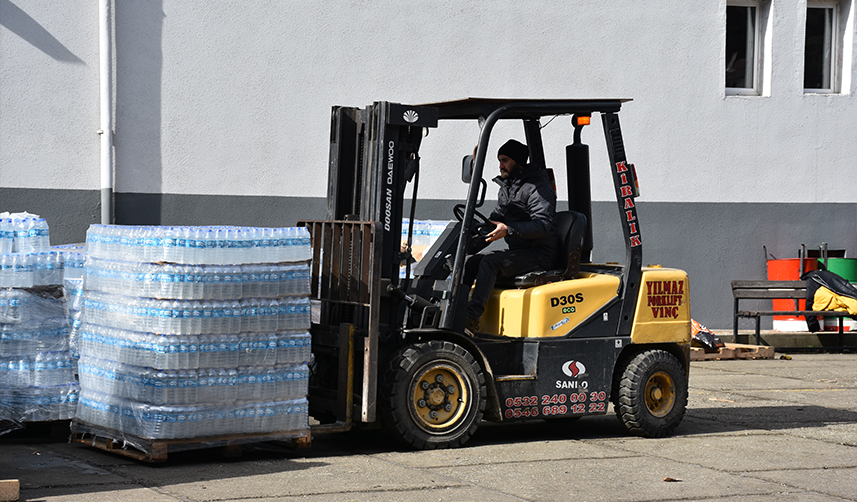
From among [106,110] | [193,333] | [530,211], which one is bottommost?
[193,333]

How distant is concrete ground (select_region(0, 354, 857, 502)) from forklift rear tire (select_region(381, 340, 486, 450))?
0.14 metres

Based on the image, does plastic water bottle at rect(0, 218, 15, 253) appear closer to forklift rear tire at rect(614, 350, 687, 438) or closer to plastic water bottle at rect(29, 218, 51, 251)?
plastic water bottle at rect(29, 218, 51, 251)

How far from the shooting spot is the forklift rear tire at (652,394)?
26.6 feet

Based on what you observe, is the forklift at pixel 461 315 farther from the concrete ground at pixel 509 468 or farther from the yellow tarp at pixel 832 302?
the yellow tarp at pixel 832 302

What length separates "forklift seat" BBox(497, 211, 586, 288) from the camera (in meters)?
7.93

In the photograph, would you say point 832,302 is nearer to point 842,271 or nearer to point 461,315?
point 842,271

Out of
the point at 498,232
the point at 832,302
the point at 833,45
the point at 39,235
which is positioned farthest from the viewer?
the point at 833,45

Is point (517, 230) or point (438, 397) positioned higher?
point (517, 230)

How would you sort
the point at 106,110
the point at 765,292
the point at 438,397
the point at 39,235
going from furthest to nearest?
the point at 765,292 < the point at 106,110 < the point at 438,397 < the point at 39,235

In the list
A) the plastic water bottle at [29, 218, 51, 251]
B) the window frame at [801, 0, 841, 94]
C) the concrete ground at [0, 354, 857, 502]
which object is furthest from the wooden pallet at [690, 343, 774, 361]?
the plastic water bottle at [29, 218, 51, 251]

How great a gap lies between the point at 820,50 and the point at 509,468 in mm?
11950

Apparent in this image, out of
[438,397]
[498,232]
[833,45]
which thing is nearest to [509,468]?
[438,397]

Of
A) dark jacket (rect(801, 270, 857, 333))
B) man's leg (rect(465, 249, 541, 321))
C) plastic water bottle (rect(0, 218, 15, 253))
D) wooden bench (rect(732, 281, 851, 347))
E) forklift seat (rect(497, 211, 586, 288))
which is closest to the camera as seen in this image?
plastic water bottle (rect(0, 218, 15, 253))

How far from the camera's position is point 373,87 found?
13.8 meters
